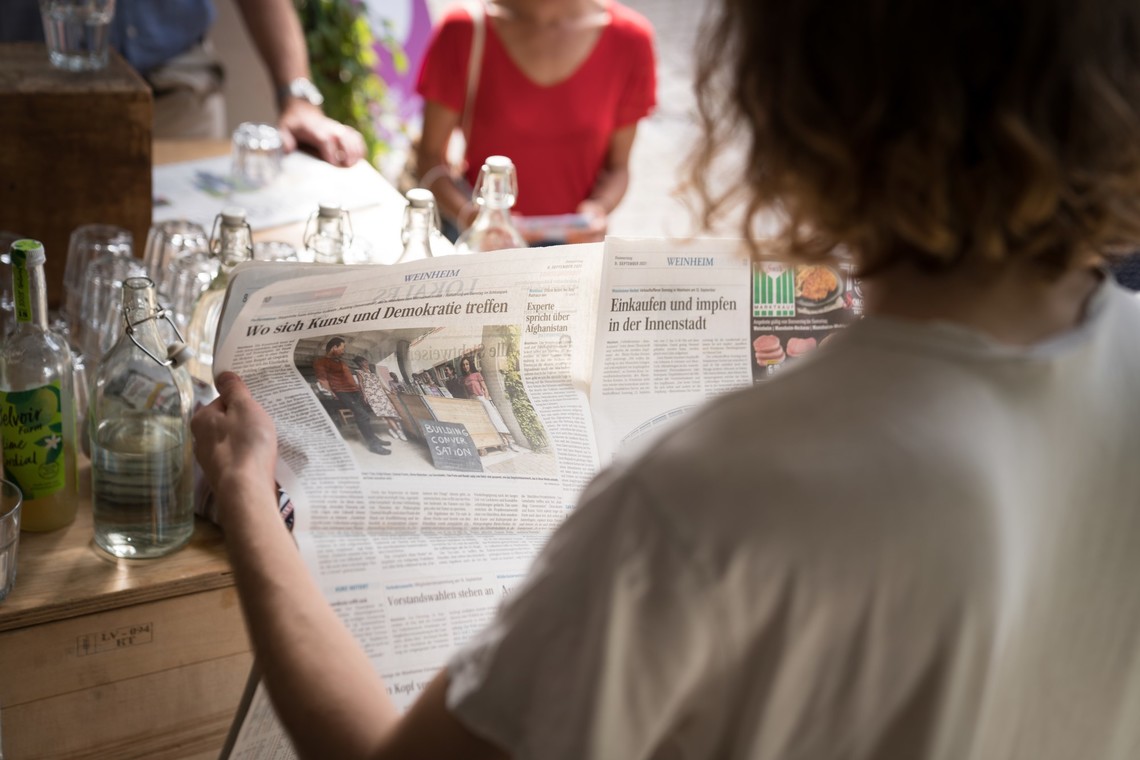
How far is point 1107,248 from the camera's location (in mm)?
531

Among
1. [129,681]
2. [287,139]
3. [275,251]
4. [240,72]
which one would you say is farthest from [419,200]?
[240,72]

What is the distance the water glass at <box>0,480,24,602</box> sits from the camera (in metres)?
0.80

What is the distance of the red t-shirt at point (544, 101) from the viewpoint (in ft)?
6.84

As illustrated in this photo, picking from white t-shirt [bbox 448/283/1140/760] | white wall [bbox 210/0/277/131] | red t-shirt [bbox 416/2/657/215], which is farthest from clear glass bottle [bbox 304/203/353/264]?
white wall [bbox 210/0/277/131]

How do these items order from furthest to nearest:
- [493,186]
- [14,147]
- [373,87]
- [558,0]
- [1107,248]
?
[373,87] → [558,0] → [14,147] → [493,186] → [1107,248]

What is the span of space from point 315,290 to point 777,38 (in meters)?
0.56

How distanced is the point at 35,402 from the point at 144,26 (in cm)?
135

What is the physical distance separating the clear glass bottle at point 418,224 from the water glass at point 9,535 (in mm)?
503

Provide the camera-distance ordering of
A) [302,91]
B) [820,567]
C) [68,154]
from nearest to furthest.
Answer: [820,567], [68,154], [302,91]

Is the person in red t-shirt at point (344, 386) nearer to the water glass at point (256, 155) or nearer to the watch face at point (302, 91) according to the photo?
the water glass at point (256, 155)

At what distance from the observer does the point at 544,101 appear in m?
2.10

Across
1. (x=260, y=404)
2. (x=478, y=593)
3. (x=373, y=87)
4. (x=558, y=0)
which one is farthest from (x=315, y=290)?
(x=373, y=87)

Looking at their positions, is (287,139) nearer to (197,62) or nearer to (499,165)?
(197,62)

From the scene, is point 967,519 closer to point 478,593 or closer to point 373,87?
point 478,593
